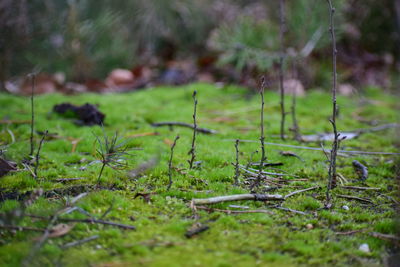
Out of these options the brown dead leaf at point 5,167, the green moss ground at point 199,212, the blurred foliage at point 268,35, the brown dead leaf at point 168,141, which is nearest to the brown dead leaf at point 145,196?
the green moss ground at point 199,212

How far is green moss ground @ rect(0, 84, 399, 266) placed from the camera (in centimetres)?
211

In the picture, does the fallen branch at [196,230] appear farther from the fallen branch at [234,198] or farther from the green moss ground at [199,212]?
the fallen branch at [234,198]

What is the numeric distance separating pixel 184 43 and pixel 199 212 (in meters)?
7.83

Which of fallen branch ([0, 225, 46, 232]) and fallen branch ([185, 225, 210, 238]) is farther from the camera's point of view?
fallen branch ([185, 225, 210, 238])

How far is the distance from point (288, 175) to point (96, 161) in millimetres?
1888

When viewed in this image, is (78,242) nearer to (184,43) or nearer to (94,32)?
(94,32)

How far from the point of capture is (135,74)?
351 inches

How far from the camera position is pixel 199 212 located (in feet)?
8.51

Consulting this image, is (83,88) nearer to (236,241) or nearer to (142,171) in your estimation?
(142,171)

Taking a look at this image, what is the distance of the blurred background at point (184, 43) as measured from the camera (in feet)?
23.1

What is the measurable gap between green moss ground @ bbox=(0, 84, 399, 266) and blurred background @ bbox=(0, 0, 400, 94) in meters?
2.31

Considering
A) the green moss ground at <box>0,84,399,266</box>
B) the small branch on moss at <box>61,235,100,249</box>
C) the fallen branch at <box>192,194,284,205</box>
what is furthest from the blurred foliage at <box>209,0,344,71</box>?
the small branch on moss at <box>61,235,100,249</box>

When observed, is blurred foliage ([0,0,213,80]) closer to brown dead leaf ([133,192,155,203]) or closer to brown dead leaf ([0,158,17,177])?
brown dead leaf ([0,158,17,177])

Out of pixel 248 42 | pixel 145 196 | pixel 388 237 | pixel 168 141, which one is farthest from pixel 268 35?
pixel 388 237
